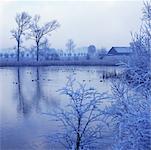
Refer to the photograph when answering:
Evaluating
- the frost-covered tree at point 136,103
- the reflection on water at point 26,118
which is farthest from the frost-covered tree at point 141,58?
the reflection on water at point 26,118

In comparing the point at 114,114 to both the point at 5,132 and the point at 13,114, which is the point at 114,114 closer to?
the point at 5,132

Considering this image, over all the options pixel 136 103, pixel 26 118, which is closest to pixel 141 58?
pixel 136 103

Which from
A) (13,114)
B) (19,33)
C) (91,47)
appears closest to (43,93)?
(13,114)

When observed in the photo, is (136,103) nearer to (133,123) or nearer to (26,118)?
(133,123)

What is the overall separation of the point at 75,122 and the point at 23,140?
3.28m

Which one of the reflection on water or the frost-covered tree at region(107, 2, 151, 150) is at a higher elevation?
the frost-covered tree at region(107, 2, 151, 150)

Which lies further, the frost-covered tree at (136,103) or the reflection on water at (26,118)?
the reflection on water at (26,118)

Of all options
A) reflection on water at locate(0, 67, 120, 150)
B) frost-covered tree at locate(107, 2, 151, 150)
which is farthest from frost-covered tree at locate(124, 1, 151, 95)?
reflection on water at locate(0, 67, 120, 150)

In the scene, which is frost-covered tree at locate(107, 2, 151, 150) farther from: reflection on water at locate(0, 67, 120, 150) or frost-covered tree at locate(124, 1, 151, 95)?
reflection on water at locate(0, 67, 120, 150)

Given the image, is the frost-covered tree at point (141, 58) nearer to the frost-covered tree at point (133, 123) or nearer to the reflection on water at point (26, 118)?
the frost-covered tree at point (133, 123)

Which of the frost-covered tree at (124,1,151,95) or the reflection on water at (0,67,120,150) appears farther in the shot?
the reflection on water at (0,67,120,150)

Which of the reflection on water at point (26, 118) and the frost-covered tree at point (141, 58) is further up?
the frost-covered tree at point (141, 58)

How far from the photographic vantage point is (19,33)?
52.1 m

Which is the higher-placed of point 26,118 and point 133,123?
point 133,123
